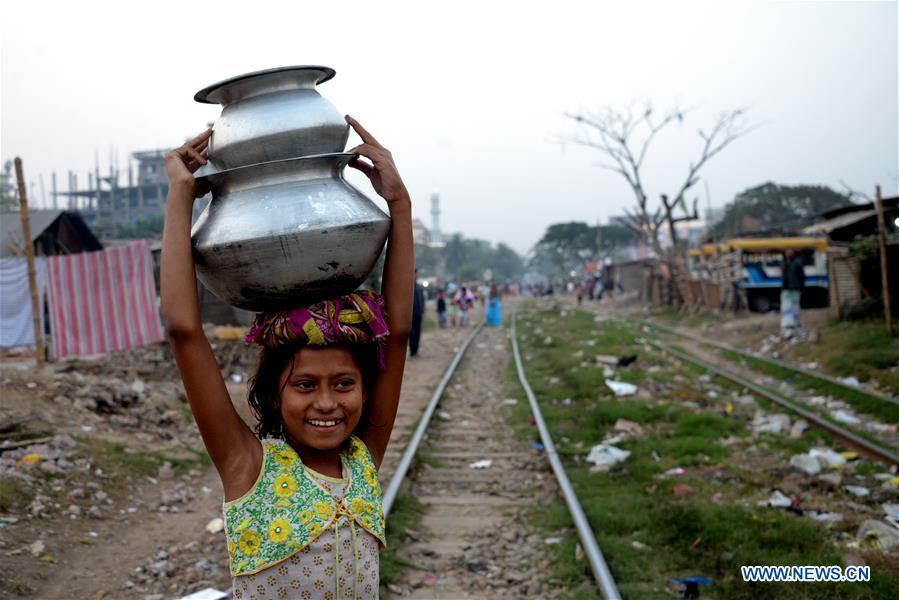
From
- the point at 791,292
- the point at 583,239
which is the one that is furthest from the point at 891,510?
the point at 583,239

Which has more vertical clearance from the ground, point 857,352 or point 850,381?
point 857,352

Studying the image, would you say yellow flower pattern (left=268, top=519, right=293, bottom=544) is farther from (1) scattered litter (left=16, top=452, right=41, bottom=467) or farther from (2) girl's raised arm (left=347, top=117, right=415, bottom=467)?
(1) scattered litter (left=16, top=452, right=41, bottom=467)

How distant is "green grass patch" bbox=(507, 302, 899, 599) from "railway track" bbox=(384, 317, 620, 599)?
158mm

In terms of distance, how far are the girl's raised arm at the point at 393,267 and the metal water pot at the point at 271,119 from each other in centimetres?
15

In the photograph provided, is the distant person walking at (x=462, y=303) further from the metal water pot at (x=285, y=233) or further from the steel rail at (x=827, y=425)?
the metal water pot at (x=285, y=233)

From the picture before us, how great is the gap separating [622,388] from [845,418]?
2.66 m

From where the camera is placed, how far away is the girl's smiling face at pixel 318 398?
1872 mm

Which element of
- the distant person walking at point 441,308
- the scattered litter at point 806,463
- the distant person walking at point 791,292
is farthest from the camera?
the distant person walking at point 441,308

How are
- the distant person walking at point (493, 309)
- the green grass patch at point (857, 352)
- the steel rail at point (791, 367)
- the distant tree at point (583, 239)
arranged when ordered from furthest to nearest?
the distant tree at point (583, 239) < the distant person walking at point (493, 309) < the green grass patch at point (857, 352) < the steel rail at point (791, 367)

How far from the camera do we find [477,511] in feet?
19.6

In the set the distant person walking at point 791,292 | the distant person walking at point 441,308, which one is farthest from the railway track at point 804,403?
the distant person walking at point 441,308

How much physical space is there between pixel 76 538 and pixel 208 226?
14.2ft

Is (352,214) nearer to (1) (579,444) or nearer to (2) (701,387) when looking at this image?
(1) (579,444)

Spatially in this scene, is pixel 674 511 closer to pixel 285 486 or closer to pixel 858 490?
pixel 858 490
